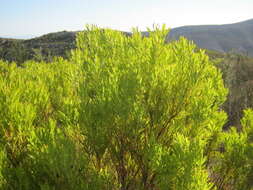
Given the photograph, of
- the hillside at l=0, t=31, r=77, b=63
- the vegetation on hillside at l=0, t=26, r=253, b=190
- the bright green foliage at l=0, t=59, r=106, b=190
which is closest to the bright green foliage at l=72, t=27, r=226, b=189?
the vegetation on hillside at l=0, t=26, r=253, b=190

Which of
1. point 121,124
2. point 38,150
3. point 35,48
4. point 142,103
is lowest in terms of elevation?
point 38,150

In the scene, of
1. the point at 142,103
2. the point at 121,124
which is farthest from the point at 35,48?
the point at 121,124

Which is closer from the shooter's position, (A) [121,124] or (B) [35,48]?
(A) [121,124]

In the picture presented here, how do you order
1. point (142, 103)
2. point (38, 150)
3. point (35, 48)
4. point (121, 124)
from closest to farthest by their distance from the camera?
point (38, 150) < point (121, 124) < point (142, 103) < point (35, 48)

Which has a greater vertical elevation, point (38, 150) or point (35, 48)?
point (35, 48)

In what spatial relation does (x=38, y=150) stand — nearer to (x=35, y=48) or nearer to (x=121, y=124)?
(x=121, y=124)

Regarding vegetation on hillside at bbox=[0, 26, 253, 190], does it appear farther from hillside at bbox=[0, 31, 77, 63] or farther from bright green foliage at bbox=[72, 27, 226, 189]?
hillside at bbox=[0, 31, 77, 63]

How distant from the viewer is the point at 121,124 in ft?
14.7

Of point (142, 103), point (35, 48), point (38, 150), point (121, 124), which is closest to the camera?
point (38, 150)

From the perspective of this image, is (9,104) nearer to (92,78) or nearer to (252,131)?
(92,78)

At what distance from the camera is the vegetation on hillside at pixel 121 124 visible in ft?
13.4

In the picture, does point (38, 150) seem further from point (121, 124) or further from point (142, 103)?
point (142, 103)

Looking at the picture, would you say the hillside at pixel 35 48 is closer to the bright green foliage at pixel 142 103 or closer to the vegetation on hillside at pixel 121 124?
the vegetation on hillside at pixel 121 124

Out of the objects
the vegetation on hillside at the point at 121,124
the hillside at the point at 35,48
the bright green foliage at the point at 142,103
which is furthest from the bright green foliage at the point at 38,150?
the hillside at the point at 35,48
